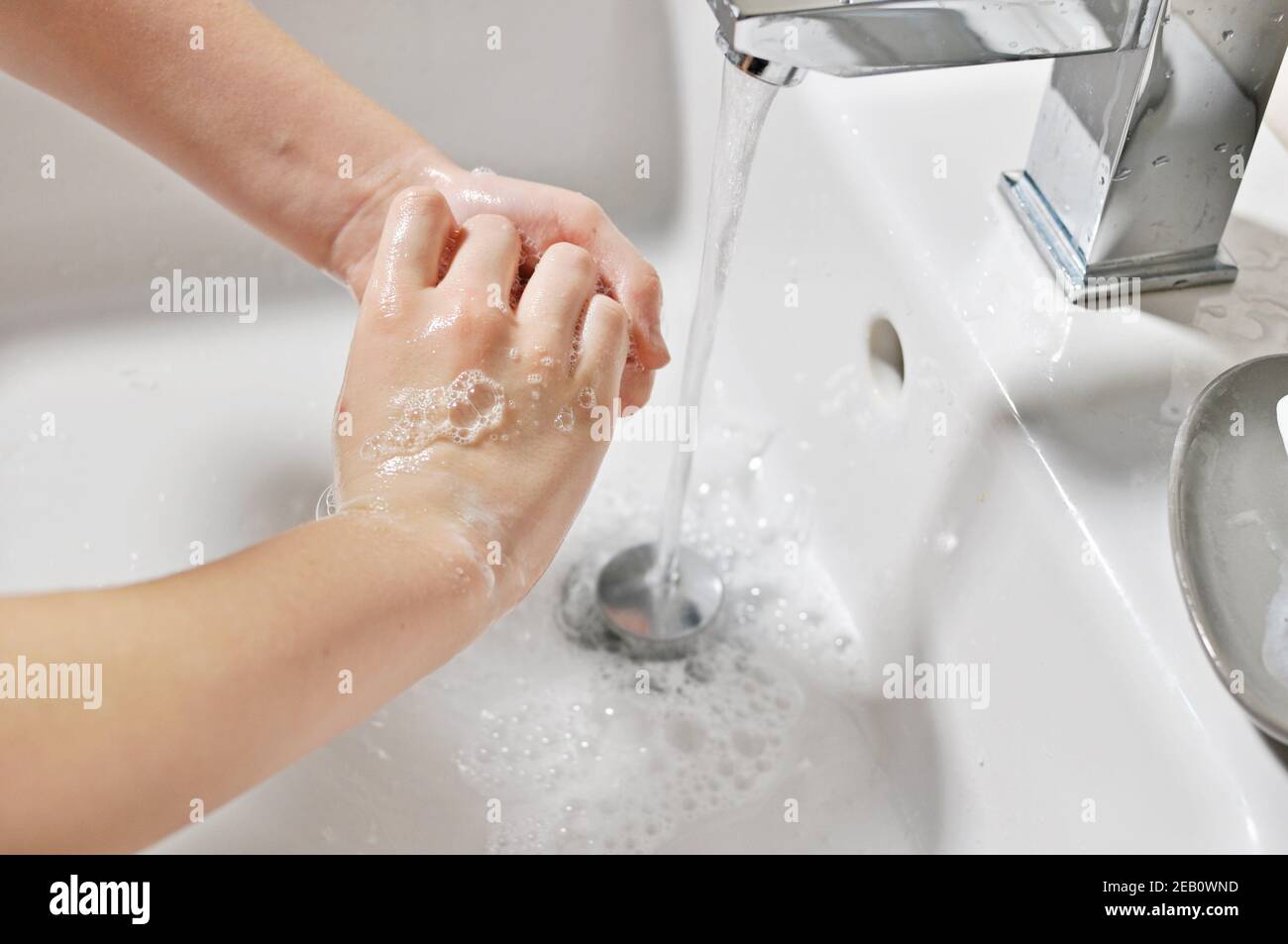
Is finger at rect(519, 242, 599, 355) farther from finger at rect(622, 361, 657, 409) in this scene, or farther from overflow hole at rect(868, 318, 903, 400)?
overflow hole at rect(868, 318, 903, 400)

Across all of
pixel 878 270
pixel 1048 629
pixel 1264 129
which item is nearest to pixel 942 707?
pixel 1048 629

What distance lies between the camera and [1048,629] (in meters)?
0.45

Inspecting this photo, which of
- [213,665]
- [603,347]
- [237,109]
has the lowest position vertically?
[213,665]

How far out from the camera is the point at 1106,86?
457mm

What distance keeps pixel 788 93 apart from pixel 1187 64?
23cm

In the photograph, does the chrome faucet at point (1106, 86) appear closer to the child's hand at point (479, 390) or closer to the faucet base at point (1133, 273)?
the faucet base at point (1133, 273)

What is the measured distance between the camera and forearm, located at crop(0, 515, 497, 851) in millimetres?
311

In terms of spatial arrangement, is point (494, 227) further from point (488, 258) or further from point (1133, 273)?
point (1133, 273)

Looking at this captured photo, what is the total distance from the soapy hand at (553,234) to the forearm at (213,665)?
0.15 meters

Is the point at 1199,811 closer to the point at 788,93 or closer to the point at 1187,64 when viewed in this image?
the point at 1187,64

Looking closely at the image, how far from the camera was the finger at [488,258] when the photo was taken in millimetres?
448

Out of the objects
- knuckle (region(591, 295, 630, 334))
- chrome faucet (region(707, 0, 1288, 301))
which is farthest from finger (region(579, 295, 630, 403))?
chrome faucet (region(707, 0, 1288, 301))

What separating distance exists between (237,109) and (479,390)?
7.9 inches

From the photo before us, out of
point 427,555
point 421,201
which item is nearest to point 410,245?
point 421,201
